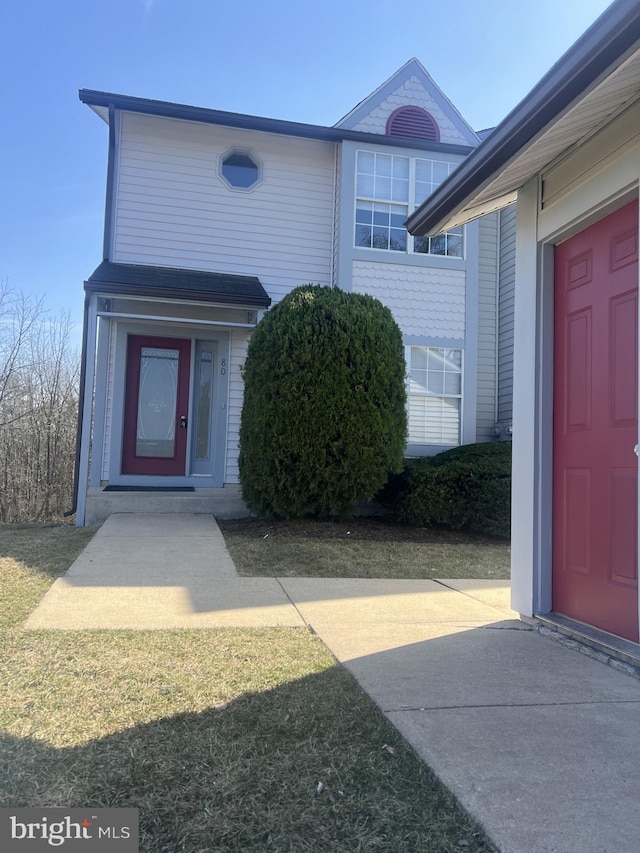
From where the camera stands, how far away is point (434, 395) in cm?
1042

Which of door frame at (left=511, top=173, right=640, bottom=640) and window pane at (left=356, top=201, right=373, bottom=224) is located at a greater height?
window pane at (left=356, top=201, right=373, bottom=224)

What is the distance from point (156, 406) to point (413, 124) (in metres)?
6.65

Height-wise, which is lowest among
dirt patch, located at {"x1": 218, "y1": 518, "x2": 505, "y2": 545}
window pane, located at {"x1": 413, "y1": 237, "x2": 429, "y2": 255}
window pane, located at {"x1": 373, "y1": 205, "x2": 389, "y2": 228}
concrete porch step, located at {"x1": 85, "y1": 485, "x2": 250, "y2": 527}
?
dirt patch, located at {"x1": 218, "y1": 518, "x2": 505, "y2": 545}

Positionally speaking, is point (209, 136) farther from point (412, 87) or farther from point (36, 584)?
point (36, 584)

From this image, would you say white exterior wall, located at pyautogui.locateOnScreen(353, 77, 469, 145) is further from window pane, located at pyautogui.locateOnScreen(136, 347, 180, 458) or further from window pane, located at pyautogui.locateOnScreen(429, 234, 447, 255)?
window pane, located at pyautogui.locateOnScreen(136, 347, 180, 458)

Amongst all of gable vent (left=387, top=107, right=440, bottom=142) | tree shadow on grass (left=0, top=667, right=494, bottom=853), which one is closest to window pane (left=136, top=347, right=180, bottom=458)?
gable vent (left=387, top=107, right=440, bottom=142)

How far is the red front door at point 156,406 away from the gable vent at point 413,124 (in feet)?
17.3

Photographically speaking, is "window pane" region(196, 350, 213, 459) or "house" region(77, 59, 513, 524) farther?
"window pane" region(196, 350, 213, 459)

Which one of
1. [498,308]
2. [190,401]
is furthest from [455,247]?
[190,401]

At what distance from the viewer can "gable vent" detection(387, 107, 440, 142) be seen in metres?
10.9

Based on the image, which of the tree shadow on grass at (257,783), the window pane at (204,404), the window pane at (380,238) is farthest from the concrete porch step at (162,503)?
the tree shadow on grass at (257,783)

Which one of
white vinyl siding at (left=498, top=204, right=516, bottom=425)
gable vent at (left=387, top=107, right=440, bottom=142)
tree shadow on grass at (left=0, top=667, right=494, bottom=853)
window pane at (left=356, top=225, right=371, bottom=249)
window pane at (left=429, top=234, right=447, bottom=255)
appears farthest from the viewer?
white vinyl siding at (left=498, top=204, right=516, bottom=425)

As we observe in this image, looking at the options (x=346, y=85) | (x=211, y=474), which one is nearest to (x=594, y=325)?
(x=211, y=474)

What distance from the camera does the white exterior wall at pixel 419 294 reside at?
10242 mm
